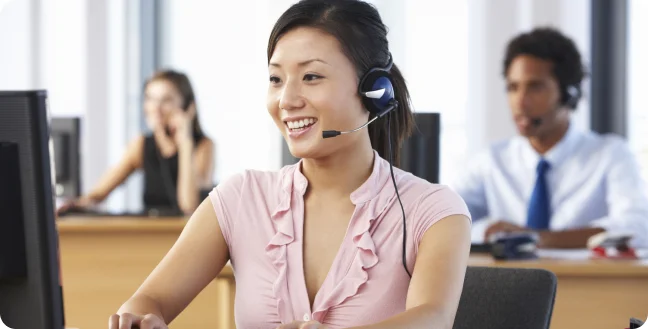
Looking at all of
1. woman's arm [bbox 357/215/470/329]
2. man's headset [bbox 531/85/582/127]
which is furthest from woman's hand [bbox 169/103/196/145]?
woman's arm [bbox 357/215/470/329]

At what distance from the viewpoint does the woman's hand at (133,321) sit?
143 centimetres

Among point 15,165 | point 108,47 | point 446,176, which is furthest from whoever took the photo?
point 108,47

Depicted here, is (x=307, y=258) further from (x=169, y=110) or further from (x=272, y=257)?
(x=169, y=110)

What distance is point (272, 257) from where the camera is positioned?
1652 millimetres

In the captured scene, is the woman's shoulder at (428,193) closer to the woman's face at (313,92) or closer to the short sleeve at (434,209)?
the short sleeve at (434,209)

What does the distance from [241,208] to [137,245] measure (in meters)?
2.03

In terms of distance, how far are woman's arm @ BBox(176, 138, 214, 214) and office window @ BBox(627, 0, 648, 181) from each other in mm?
2381

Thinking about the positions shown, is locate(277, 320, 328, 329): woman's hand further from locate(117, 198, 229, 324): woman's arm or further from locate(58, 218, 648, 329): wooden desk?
locate(58, 218, 648, 329): wooden desk

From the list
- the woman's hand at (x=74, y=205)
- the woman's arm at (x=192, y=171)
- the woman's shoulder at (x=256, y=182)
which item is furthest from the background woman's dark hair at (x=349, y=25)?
the woman's arm at (x=192, y=171)

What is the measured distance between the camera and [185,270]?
1.64 metres

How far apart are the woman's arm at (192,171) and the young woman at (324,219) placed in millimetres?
2901

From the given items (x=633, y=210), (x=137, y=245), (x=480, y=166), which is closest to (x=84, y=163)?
(x=137, y=245)

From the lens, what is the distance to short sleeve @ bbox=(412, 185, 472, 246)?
1597 millimetres

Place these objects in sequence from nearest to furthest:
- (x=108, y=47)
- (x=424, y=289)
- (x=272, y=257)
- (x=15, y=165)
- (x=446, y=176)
Result: (x=15, y=165)
(x=424, y=289)
(x=272, y=257)
(x=446, y=176)
(x=108, y=47)
